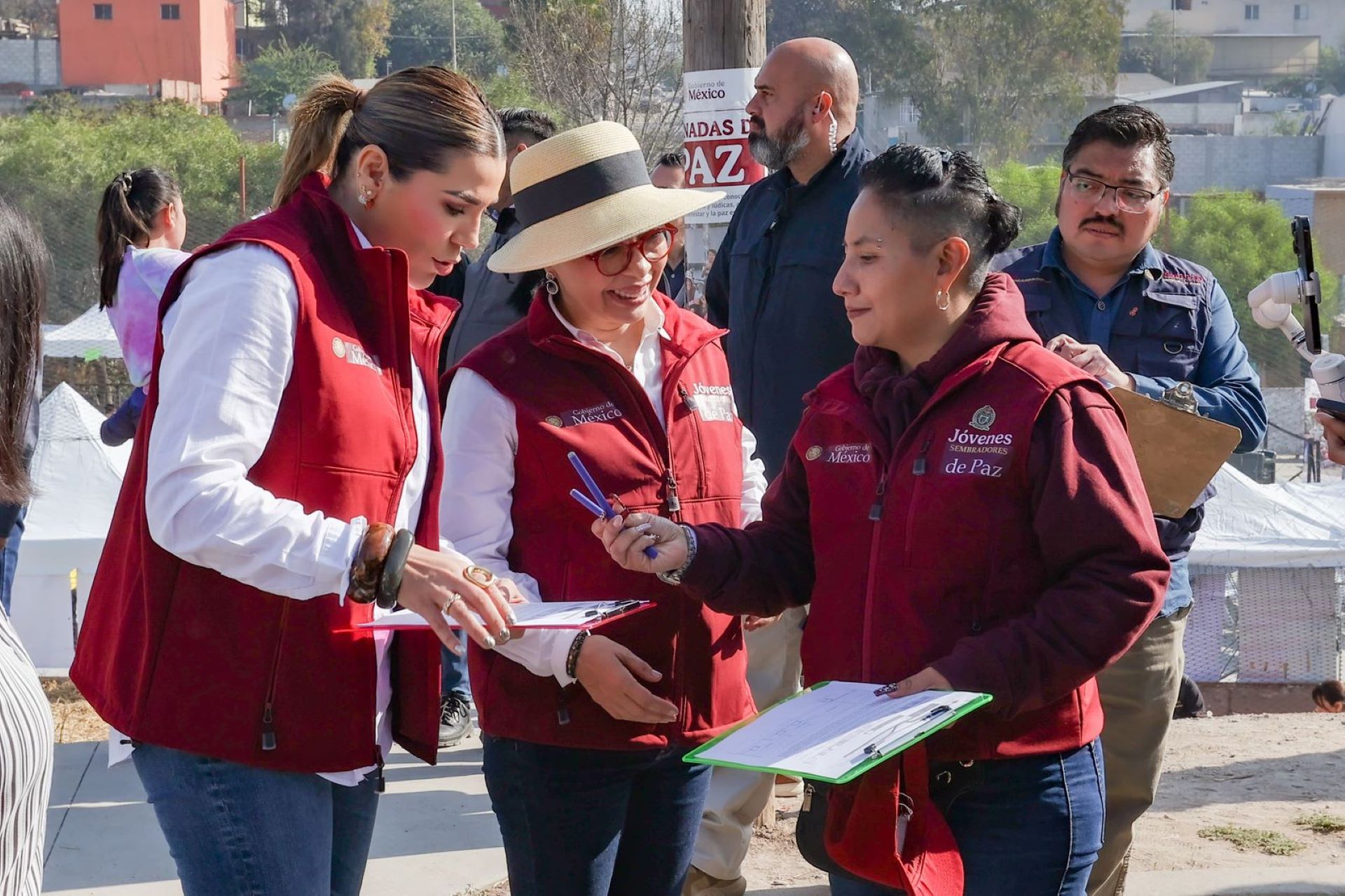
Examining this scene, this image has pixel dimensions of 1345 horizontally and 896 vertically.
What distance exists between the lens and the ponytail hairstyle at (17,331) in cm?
184

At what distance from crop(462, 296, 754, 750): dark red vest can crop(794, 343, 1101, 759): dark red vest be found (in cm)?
43

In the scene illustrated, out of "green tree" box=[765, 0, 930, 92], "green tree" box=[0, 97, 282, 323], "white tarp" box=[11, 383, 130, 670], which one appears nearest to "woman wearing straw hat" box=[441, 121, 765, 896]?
"white tarp" box=[11, 383, 130, 670]

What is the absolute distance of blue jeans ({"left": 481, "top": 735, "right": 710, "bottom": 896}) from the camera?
2.69 m

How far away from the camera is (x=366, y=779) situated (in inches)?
96.5

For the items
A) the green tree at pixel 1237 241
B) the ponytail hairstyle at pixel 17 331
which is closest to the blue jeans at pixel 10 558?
the ponytail hairstyle at pixel 17 331

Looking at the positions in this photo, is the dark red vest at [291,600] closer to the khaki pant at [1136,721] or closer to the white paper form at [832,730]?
the white paper form at [832,730]

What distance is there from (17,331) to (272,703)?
2.21 feet

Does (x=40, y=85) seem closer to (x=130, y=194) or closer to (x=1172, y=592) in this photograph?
(x=130, y=194)

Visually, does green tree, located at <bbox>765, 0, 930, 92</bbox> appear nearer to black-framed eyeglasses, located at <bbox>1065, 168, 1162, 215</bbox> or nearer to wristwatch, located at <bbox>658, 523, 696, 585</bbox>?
black-framed eyeglasses, located at <bbox>1065, 168, 1162, 215</bbox>

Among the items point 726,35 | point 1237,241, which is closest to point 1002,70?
point 1237,241

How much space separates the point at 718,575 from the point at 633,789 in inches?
19.4

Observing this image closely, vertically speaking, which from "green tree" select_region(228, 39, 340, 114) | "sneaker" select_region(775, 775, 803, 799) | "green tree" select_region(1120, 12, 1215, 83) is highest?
"green tree" select_region(1120, 12, 1215, 83)

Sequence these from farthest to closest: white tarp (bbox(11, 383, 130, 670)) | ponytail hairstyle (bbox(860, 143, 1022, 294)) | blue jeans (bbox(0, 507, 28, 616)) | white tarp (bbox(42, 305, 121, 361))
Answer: white tarp (bbox(42, 305, 121, 361)) < white tarp (bbox(11, 383, 130, 670)) < blue jeans (bbox(0, 507, 28, 616)) < ponytail hairstyle (bbox(860, 143, 1022, 294))

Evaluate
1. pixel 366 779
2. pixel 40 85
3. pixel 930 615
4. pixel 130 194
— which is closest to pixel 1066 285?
pixel 930 615
